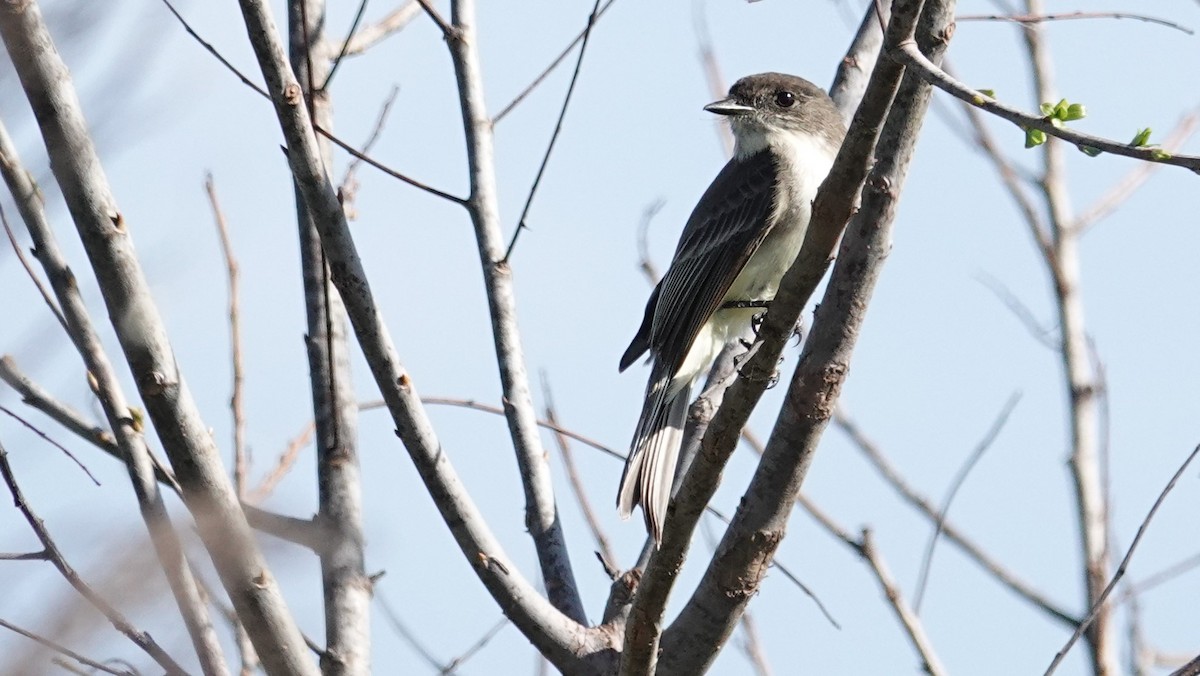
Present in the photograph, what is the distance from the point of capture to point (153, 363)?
10.8ft

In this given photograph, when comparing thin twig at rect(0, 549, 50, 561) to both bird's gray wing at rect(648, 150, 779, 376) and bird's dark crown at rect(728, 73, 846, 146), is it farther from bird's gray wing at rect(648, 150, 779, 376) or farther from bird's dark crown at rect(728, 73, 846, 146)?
bird's dark crown at rect(728, 73, 846, 146)

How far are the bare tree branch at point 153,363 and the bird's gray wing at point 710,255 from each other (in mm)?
2929

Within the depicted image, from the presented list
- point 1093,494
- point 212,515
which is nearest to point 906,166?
point 212,515

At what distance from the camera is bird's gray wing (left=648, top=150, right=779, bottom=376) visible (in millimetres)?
6234

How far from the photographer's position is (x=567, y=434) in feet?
17.6

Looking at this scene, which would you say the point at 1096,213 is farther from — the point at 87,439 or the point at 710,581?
the point at 87,439

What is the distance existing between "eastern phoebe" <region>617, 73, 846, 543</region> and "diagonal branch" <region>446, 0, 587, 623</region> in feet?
2.99

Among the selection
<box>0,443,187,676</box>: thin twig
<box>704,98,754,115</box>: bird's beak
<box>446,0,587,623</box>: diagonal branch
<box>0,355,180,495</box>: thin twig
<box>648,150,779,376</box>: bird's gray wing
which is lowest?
<box>0,443,187,676</box>: thin twig

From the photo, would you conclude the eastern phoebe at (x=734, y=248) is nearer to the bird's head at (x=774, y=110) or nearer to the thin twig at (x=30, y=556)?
the bird's head at (x=774, y=110)

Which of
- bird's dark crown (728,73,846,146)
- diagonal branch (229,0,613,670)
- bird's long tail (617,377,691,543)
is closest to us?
diagonal branch (229,0,613,670)

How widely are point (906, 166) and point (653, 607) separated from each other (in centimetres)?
135

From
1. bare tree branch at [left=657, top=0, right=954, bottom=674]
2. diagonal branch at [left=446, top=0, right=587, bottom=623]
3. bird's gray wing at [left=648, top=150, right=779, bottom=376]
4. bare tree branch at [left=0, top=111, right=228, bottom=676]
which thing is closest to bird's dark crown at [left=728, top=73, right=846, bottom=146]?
bird's gray wing at [left=648, top=150, right=779, bottom=376]

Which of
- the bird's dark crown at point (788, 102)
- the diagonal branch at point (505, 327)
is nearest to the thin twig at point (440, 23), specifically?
the diagonal branch at point (505, 327)

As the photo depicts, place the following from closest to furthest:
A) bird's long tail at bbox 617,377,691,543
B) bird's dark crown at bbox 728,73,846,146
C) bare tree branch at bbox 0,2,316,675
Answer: bare tree branch at bbox 0,2,316,675 < bird's long tail at bbox 617,377,691,543 < bird's dark crown at bbox 728,73,846,146
